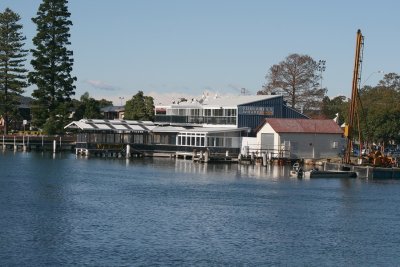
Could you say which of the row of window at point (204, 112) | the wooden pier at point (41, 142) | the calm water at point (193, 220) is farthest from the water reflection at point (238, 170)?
the wooden pier at point (41, 142)

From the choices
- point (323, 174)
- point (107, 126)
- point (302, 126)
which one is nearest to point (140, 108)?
point (107, 126)

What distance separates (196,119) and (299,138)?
22.4 m

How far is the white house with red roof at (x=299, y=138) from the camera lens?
3968 inches

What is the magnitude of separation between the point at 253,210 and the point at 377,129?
6865 centimetres

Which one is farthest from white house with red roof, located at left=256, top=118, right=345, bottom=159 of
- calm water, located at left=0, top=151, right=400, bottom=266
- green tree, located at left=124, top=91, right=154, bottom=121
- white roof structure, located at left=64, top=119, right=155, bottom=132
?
green tree, located at left=124, top=91, right=154, bottom=121

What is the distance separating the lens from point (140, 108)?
138000 mm

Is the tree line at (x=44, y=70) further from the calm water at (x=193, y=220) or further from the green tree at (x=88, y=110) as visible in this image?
the calm water at (x=193, y=220)

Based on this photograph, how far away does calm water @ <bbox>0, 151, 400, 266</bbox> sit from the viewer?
129 ft

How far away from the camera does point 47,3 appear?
127 metres

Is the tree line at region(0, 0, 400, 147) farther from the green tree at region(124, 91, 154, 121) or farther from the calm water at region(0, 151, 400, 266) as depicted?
the calm water at region(0, 151, 400, 266)

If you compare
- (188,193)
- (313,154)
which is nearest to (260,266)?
(188,193)

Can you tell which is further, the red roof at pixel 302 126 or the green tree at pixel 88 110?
the green tree at pixel 88 110

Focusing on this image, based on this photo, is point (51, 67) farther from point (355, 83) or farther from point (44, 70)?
point (355, 83)

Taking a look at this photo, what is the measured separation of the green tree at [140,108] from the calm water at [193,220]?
55.6 meters
